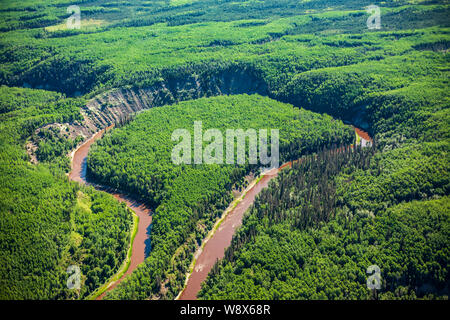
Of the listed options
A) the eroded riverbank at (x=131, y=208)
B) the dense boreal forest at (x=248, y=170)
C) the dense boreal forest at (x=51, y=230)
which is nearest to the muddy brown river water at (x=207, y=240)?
the eroded riverbank at (x=131, y=208)

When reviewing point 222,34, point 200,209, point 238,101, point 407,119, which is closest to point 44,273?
point 200,209

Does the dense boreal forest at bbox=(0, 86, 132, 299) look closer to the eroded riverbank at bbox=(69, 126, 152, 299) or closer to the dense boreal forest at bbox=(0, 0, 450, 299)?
the dense boreal forest at bbox=(0, 0, 450, 299)

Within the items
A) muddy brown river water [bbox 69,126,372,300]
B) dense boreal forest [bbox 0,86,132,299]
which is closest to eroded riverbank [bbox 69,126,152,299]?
muddy brown river water [bbox 69,126,372,300]

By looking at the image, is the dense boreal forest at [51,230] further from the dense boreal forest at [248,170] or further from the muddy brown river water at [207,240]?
the muddy brown river water at [207,240]

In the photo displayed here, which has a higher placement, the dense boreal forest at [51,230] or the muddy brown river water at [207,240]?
the dense boreal forest at [51,230]

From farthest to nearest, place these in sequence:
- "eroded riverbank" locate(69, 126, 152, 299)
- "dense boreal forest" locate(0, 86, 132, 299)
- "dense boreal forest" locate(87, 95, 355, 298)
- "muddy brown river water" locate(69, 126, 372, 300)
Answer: "eroded riverbank" locate(69, 126, 152, 299), "dense boreal forest" locate(87, 95, 355, 298), "muddy brown river water" locate(69, 126, 372, 300), "dense boreal forest" locate(0, 86, 132, 299)
